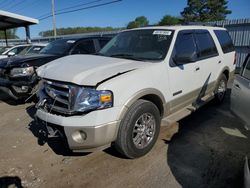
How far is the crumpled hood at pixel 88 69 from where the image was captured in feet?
10.0

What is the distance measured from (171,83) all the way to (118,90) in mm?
Result: 1192

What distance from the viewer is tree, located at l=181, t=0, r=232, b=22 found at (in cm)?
5512

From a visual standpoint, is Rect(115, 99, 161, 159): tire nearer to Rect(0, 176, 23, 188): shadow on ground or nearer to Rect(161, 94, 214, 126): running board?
Rect(161, 94, 214, 126): running board

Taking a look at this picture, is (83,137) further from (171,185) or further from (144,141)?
(171,185)

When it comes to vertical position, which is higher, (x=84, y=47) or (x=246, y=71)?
(x=84, y=47)

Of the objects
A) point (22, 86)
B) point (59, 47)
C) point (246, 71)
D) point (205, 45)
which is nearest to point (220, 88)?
point (205, 45)

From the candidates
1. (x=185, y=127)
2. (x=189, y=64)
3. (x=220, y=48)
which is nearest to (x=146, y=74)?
(x=189, y=64)

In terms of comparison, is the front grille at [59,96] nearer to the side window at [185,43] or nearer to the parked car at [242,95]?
the side window at [185,43]

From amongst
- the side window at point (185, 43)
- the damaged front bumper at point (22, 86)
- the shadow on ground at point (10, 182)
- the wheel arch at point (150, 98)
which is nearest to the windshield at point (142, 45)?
the side window at point (185, 43)

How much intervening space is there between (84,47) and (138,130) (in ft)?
14.0

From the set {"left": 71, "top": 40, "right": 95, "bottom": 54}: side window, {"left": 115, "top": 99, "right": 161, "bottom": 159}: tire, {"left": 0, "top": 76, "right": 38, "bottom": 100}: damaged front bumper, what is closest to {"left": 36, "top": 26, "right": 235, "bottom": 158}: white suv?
{"left": 115, "top": 99, "right": 161, "bottom": 159}: tire

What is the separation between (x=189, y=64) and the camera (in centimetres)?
424

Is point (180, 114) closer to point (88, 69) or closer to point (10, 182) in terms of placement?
point (88, 69)

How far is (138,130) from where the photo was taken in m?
3.45
